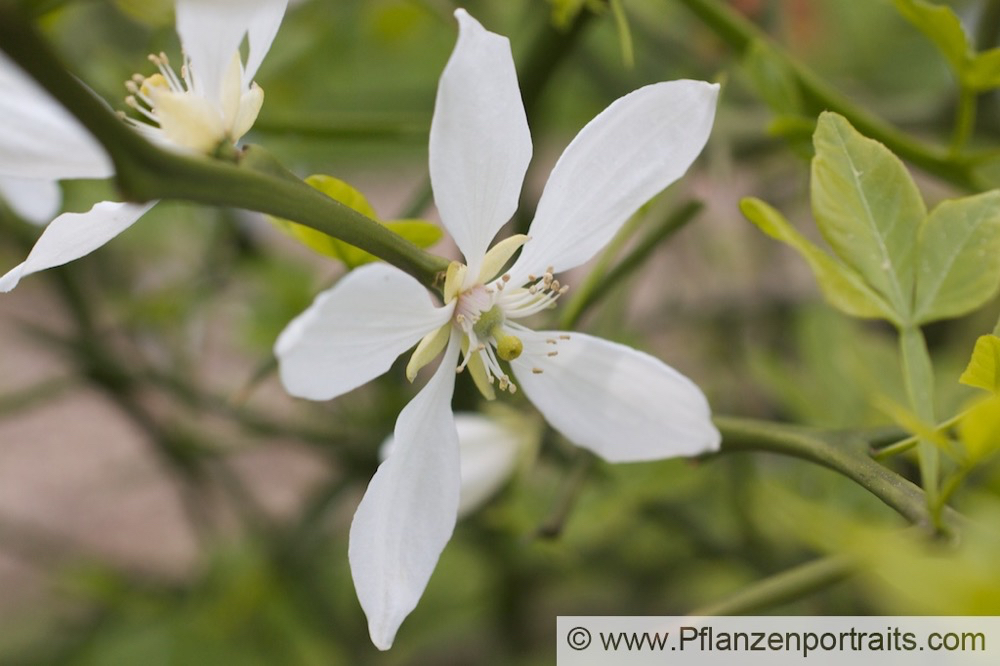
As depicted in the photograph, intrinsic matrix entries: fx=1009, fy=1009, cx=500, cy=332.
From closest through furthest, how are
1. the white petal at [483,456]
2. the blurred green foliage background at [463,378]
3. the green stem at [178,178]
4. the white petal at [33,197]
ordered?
the green stem at [178,178] < the white petal at [33,197] < the white petal at [483,456] < the blurred green foliage background at [463,378]

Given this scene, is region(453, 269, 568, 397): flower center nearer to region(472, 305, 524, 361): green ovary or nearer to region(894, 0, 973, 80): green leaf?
region(472, 305, 524, 361): green ovary

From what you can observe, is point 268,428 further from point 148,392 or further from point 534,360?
point 534,360

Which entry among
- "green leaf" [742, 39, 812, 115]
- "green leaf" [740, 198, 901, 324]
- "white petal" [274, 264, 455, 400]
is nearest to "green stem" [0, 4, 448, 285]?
"white petal" [274, 264, 455, 400]

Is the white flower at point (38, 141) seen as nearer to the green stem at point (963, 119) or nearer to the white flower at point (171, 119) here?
the white flower at point (171, 119)

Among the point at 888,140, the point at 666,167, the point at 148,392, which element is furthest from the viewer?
the point at 148,392

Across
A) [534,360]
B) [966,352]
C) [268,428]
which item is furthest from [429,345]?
[966,352]

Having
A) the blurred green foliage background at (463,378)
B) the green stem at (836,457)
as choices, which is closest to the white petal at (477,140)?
the green stem at (836,457)
